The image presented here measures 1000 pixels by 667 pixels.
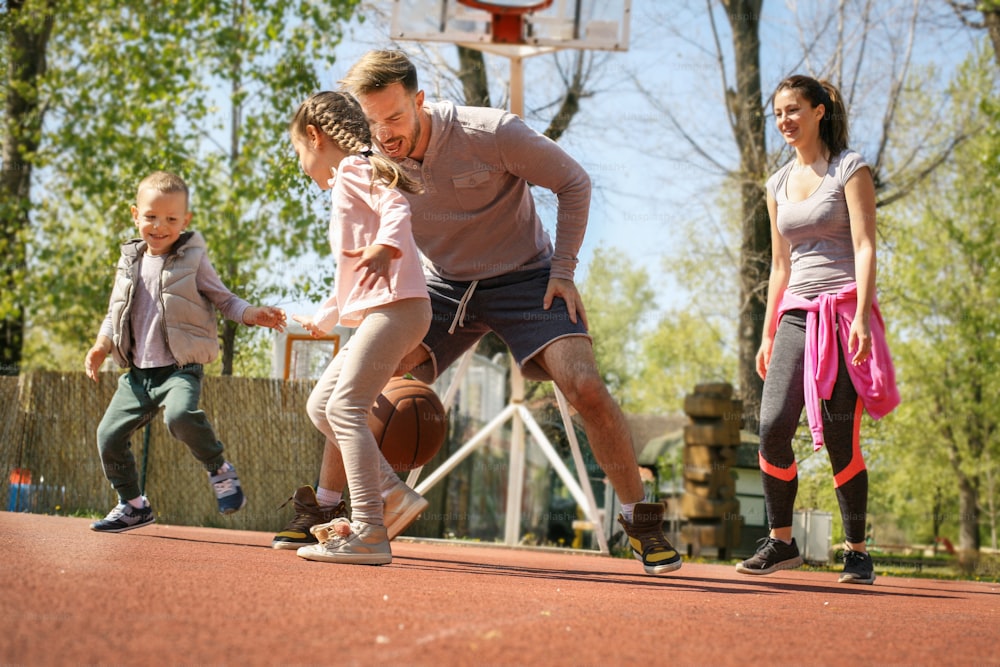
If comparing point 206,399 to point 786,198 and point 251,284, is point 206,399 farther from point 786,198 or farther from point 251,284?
point 786,198

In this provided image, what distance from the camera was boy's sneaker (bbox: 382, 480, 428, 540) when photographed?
3629 mm

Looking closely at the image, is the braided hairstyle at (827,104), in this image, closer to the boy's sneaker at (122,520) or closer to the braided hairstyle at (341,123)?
the braided hairstyle at (341,123)

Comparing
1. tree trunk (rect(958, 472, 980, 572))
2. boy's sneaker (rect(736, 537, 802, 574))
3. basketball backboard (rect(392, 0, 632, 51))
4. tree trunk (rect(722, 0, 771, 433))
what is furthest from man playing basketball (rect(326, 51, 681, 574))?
tree trunk (rect(958, 472, 980, 572))

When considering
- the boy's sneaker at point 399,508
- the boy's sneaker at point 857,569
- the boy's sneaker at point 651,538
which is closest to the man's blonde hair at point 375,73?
the boy's sneaker at point 399,508

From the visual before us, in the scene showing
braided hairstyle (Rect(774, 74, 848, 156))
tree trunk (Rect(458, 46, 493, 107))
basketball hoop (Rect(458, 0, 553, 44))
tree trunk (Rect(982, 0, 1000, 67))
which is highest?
tree trunk (Rect(982, 0, 1000, 67))

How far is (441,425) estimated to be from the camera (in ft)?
17.0

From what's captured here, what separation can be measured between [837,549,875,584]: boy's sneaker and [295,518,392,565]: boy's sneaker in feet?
6.91

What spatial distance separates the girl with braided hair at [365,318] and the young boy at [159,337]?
1358 mm

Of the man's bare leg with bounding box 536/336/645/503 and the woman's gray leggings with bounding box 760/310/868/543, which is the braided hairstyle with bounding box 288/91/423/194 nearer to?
the man's bare leg with bounding box 536/336/645/503

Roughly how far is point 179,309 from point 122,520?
41.4 inches

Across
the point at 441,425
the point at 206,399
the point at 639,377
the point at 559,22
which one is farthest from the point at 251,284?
the point at 639,377

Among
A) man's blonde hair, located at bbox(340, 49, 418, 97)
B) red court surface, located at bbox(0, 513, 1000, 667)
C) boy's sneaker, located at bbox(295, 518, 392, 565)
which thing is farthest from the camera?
Answer: man's blonde hair, located at bbox(340, 49, 418, 97)

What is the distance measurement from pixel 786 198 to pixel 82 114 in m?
13.3

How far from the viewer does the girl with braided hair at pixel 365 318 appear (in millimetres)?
3480
